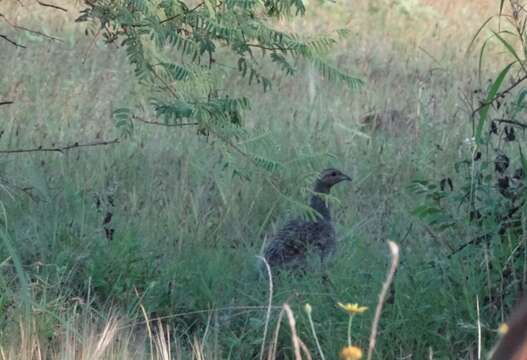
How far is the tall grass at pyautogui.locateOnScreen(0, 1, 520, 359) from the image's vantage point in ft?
15.5

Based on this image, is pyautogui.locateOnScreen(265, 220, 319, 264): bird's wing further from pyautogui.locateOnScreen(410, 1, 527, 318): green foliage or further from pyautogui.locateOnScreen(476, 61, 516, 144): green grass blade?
pyautogui.locateOnScreen(476, 61, 516, 144): green grass blade

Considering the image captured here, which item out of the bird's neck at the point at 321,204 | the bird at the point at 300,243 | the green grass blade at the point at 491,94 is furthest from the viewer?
the bird's neck at the point at 321,204

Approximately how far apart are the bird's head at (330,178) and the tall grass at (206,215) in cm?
18

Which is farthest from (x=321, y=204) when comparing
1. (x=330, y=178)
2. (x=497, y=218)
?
(x=497, y=218)

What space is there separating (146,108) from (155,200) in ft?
7.37

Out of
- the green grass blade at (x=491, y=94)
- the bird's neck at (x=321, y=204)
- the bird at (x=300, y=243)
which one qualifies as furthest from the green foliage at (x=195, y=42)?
the bird's neck at (x=321, y=204)

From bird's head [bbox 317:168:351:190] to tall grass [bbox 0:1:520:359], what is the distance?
7.0 inches

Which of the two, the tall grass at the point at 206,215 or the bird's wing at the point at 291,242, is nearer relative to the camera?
the tall grass at the point at 206,215

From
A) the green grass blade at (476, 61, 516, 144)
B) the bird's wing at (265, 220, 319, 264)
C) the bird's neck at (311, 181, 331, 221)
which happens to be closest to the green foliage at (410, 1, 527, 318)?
the green grass blade at (476, 61, 516, 144)

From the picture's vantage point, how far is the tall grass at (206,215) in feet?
15.5

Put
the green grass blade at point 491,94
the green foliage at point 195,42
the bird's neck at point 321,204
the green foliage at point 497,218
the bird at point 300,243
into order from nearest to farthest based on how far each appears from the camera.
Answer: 1. the green grass blade at point 491,94
2. the green foliage at point 195,42
3. the green foliage at point 497,218
4. the bird at point 300,243
5. the bird's neck at point 321,204

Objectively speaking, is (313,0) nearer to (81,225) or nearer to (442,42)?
(442,42)

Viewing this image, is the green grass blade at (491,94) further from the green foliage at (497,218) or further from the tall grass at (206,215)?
the tall grass at (206,215)

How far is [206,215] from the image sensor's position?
6.85 meters
